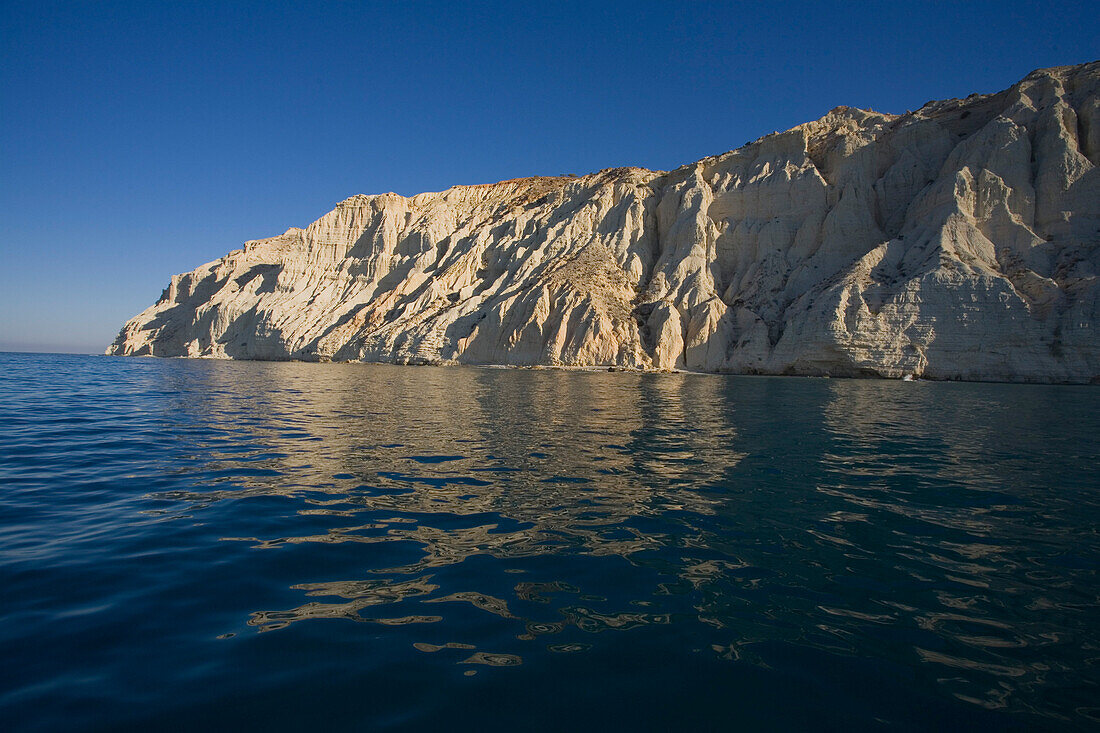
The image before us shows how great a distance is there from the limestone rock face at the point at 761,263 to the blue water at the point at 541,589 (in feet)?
122

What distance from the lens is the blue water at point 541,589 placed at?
11.8 feet

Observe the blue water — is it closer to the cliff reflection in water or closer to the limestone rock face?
the cliff reflection in water

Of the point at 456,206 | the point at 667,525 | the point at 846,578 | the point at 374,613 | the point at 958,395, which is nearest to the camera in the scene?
the point at 374,613

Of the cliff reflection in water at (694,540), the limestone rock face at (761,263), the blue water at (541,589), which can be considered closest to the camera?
the blue water at (541,589)

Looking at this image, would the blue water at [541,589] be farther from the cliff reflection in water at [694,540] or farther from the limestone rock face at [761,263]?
the limestone rock face at [761,263]

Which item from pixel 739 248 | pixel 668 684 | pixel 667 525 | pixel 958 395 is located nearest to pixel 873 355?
pixel 958 395

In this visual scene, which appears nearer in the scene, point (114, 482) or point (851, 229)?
point (114, 482)

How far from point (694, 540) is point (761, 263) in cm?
5854

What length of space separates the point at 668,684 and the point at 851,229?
61.7 m

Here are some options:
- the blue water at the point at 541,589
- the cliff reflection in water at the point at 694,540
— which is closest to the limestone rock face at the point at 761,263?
the cliff reflection in water at the point at 694,540

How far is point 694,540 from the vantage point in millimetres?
6719

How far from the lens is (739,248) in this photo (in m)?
62.8

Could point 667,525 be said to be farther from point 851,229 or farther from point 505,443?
point 851,229

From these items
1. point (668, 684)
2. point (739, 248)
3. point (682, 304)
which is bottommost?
point (668, 684)
